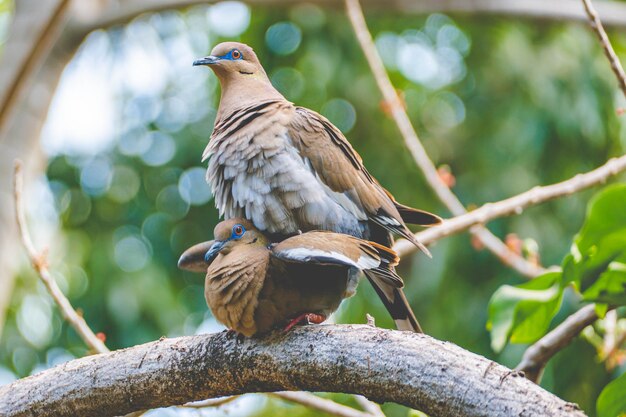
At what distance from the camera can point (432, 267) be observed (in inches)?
270

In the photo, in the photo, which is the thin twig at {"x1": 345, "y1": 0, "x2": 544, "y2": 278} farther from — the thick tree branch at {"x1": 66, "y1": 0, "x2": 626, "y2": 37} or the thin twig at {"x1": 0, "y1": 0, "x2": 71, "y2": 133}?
the thin twig at {"x1": 0, "y1": 0, "x2": 71, "y2": 133}

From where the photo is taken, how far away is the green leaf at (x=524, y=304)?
10.4 ft

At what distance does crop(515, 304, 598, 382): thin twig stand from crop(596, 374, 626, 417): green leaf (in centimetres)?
23

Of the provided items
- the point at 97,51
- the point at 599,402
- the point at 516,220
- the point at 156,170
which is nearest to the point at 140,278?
the point at 156,170

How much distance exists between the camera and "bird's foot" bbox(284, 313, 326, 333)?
2.82 metres

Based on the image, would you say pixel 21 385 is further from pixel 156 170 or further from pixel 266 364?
pixel 156 170

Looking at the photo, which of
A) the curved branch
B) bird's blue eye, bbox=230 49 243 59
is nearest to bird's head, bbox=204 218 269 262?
the curved branch

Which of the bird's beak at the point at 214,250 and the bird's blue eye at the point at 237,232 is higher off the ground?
the bird's blue eye at the point at 237,232

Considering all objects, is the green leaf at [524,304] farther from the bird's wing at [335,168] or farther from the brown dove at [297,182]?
the bird's wing at [335,168]

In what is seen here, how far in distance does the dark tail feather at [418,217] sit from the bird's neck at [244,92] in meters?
0.71

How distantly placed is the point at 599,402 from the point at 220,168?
166 centimetres

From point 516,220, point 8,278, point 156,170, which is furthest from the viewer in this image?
point 156,170

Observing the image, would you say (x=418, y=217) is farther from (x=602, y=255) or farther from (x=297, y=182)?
(x=602, y=255)

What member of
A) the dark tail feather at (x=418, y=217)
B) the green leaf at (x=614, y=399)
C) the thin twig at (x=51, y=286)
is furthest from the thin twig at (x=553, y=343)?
the thin twig at (x=51, y=286)
